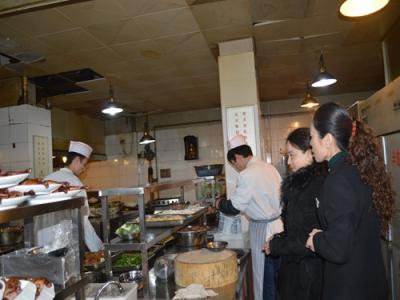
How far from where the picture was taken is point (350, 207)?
Answer: 1462 millimetres

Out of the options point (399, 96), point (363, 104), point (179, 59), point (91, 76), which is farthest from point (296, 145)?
point (91, 76)

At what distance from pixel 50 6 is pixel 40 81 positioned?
220 centimetres

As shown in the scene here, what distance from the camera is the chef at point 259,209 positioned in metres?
3.13

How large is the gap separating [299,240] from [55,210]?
1336 mm

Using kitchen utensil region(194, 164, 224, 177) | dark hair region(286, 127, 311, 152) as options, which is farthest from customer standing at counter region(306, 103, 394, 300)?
kitchen utensil region(194, 164, 224, 177)

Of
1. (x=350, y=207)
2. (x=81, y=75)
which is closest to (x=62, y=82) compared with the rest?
(x=81, y=75)

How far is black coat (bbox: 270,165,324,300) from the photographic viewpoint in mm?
1927

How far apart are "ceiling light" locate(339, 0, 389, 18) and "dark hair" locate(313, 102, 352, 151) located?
1.21m

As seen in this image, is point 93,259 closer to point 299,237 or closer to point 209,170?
point 299,237

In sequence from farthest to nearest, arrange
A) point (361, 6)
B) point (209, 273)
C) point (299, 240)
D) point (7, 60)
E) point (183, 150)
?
point (183, 150)
point (7, 60)
point (361, 6)
point (209, 273)
point (299, 240)

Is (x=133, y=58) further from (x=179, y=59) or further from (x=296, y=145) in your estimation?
(x=296, y=145)

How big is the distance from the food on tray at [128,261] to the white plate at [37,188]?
139cm

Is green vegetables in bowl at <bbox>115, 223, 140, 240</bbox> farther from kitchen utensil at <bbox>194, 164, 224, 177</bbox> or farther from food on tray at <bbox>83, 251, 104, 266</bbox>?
kitchen utensil at <bbox>194, 164, 224, 177</bbox>

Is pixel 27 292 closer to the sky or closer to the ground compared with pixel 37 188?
closer to the ground
